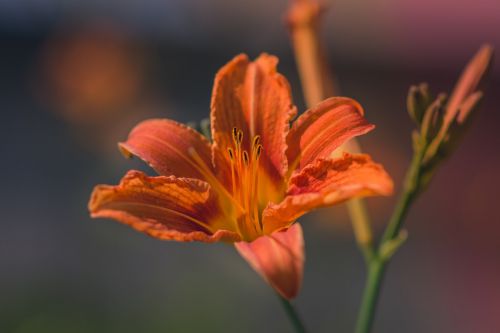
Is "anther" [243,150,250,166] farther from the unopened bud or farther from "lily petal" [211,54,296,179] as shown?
the unopened bud

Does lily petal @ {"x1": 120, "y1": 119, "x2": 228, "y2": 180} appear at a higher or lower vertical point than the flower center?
higher

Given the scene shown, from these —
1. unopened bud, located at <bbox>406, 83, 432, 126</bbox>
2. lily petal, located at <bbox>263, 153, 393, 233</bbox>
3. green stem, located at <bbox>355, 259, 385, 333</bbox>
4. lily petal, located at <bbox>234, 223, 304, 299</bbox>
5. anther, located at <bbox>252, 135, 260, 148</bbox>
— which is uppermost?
anther, located at <bbox>252, 135, 260, 148</bbox>

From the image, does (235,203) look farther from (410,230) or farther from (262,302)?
(410,230)

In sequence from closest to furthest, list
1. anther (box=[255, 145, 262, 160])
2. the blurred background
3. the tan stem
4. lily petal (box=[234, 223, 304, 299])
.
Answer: lily petal (box=[234, 223, 304, 299]), anther (box=[255, 145, 262, 160]), the tan stem, the blurred background

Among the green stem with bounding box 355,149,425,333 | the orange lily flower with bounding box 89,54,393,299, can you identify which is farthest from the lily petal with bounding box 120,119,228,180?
the green stem with bounding box 355,149,425,333

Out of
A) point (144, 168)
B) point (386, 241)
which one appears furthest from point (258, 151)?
point (144, 168)

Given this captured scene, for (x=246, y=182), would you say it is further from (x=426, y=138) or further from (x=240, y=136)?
(x=426, y=138)

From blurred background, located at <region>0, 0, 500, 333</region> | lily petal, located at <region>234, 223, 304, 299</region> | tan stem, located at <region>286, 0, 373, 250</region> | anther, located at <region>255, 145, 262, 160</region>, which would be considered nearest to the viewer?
lily petal, located at <region>234, 223, 304, 299</region>
